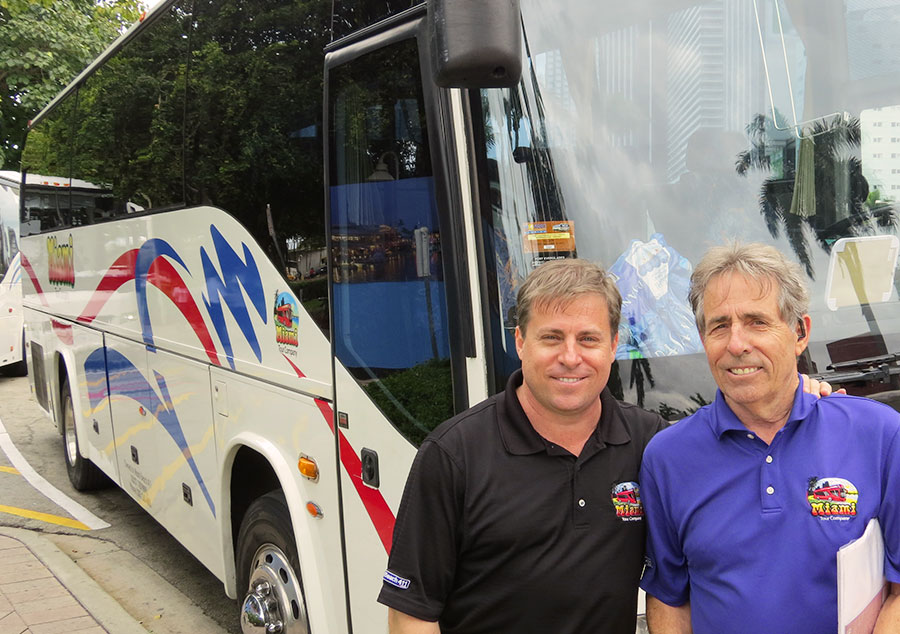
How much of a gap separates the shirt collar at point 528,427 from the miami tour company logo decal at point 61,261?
19.6ft

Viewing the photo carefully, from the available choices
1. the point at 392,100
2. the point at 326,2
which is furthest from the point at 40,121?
the point at 392,100

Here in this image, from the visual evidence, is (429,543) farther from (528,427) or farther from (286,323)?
(286,323)

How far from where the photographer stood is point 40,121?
8.27 metres

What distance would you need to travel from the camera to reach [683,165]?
240cm

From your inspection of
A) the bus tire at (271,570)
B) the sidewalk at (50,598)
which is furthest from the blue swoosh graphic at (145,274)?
the bus tire at (271,570)

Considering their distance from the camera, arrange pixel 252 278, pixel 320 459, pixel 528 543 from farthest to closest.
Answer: pixel 252 278
pixel 320 459
pixel 528 543

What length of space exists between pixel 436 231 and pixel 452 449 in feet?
2.91

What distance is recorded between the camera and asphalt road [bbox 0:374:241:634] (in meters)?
4.72

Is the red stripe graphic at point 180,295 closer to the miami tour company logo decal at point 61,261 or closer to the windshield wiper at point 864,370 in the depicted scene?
the miami tour company logo decal at point 61,261

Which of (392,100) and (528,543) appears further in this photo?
(392,100)

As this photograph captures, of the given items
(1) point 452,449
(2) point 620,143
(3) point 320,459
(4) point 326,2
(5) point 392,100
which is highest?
(4) point 326,2

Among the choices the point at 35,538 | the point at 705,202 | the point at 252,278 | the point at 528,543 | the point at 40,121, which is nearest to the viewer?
the point at 528,543

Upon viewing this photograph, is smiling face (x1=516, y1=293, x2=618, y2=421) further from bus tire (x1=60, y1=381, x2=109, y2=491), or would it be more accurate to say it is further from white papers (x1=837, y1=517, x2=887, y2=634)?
bus tire (x1=60, y1=381, x2=109, y2=491)

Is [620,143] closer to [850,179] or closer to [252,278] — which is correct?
[850,179]
